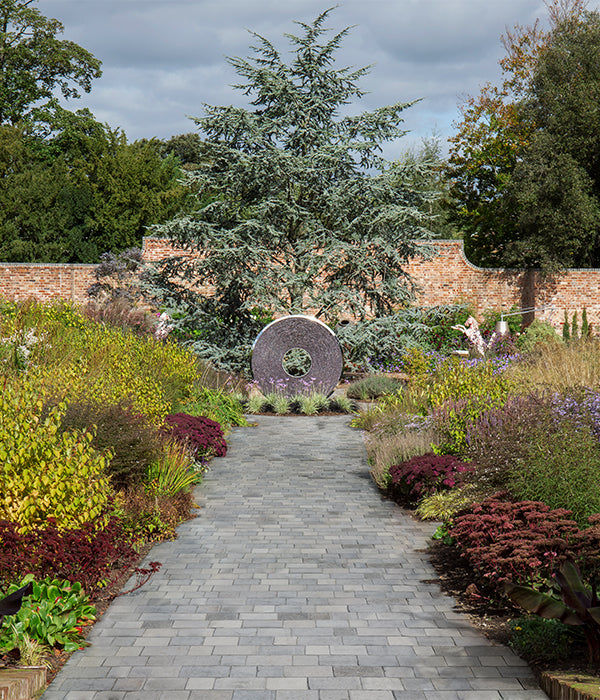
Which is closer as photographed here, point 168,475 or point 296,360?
point 168,475

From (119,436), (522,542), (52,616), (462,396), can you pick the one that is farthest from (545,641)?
(462,396)

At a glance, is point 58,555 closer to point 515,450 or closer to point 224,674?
point 224,674

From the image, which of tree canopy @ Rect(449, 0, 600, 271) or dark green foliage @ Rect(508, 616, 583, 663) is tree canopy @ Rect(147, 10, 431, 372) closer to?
tree canopy @ Rect(449, 0, 600, 271)

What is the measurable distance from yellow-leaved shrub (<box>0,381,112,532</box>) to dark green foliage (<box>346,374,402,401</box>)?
1009 cm

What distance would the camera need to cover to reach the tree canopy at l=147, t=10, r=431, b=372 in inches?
648

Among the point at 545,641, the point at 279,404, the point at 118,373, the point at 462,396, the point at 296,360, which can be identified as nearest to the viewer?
the point at 545,641

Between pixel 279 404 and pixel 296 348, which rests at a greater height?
pixel 296 348

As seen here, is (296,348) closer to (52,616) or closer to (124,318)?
(124,318)

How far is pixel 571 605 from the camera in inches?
142

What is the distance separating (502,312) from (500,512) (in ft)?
58.4

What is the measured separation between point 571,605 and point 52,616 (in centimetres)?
282

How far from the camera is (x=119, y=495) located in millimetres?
5840

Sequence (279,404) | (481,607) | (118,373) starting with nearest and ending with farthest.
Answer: (481,607)
(118,373)
(279,404)

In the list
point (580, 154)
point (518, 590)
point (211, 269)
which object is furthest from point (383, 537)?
point (580, 154)
